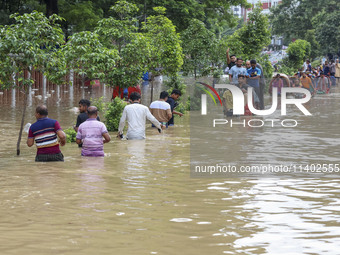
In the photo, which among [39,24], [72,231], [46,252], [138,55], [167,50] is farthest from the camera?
[167,50]

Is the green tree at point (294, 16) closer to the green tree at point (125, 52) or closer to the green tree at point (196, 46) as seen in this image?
the green tree at point (196, 46)

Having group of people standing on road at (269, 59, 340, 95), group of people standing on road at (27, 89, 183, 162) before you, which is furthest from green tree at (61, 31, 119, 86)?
group of people standing on road at (269, 59, 340, 95)

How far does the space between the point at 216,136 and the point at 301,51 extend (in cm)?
3286

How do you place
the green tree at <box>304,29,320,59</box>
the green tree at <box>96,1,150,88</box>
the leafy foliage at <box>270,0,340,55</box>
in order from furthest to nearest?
the green tree at <box>304,29,320,59</box> < the leafy foliage at <box>270,0,340,55</box> < the green tree at <box>96,1,150,88</box>

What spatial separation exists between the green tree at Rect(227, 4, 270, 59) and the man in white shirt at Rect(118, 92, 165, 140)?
17264 millimetres

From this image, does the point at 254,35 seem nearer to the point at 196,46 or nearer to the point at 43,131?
the point at 196,46

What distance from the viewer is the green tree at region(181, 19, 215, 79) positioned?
97.9ft

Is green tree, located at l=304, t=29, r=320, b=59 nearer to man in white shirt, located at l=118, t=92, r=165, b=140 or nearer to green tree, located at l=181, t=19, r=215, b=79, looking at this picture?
green tree, located at l=181, t=19, r=215, b=79

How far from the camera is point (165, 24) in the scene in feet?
77.0

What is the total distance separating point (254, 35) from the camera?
→ 32.4m

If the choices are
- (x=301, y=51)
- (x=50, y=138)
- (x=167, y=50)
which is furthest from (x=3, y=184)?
(x=301, y=51)

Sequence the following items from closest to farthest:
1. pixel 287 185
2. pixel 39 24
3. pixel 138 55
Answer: pixel 287 185, pixel 39 24, pixel 138 55

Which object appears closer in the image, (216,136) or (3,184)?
(3,184)

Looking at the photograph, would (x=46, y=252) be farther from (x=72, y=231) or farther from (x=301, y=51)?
(x=301, y=51)
